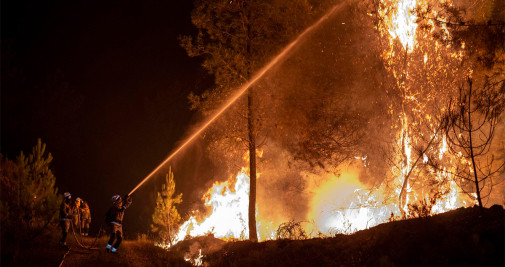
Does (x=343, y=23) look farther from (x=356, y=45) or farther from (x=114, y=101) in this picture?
(x=114, y=101)

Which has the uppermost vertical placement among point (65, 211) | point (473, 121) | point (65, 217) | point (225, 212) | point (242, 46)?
point (242, 46)

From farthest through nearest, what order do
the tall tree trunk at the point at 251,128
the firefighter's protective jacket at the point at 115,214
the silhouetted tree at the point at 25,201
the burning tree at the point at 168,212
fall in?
the burning tree at the point at 168,212 → the tall tree trunk at the point at 251,128 → the firefighter's protective jacket at the point at 115,214 → the silhouetted tree at the point at 25,201

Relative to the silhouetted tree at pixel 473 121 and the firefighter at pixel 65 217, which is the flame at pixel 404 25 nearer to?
the silhouetted tree at pixel 473 121

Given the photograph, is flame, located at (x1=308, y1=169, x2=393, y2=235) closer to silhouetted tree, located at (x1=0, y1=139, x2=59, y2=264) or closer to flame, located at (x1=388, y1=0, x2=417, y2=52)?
flame, located at (x1=388, y1=0, x2=417, y2=52)

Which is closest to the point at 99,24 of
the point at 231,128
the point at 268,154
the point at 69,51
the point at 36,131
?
the point at 69,51

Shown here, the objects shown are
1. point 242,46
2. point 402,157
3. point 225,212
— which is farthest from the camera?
point 225,212

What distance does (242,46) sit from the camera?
16.7 meters

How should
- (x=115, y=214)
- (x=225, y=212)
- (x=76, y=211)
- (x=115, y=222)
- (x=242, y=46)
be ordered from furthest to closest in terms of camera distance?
(x=225, y=212), (x=242, y=46), (x=76, y=211), (x=115, y=214), (x=115, y=222)

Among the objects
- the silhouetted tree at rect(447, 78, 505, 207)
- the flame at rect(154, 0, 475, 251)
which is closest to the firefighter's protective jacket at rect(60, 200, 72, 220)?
the flame at rect(154, 0, 475, 251)

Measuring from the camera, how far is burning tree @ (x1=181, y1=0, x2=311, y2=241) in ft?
53.3

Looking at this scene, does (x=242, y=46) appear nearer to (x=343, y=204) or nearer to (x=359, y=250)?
(x=359, y=250)

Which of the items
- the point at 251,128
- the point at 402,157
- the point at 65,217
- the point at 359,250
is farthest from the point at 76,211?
the point at 402,157

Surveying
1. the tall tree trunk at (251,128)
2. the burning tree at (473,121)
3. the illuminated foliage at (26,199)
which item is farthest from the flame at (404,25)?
the illuminated foliage at (26,199)

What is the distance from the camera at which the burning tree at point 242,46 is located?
1625 cm
